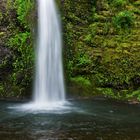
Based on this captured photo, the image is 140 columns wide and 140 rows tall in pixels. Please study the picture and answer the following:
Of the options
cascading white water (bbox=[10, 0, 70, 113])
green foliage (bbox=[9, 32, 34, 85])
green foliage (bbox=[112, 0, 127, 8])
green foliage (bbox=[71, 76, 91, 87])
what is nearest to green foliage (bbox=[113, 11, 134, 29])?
green foliage (bbox=[112, 0, 127, 8])

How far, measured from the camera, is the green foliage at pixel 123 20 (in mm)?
17047

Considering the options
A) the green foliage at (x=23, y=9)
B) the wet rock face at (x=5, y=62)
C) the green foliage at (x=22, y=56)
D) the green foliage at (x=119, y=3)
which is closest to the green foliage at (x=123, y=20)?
the green foliage at (x=119, y=3)

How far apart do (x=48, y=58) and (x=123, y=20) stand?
149 inches

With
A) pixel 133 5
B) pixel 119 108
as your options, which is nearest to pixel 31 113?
pixel 119 108

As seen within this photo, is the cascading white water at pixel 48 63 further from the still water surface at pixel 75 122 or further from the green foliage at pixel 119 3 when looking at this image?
the green foliage at pixel 119 3

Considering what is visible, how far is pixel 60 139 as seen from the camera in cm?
898

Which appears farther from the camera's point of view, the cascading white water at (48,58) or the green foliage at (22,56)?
the green foliage at (22,56)

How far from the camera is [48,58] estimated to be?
1545 cm

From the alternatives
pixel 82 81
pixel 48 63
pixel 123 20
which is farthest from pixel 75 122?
pixel 123 20

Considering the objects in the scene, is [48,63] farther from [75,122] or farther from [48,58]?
[75,122]

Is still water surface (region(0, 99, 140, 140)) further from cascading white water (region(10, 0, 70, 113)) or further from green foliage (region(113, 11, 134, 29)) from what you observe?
green foliage (region(113, 11, 134, 29))

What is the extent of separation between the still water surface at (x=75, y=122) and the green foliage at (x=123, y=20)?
4698mm

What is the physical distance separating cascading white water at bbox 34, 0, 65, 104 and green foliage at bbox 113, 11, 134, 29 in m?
2.51

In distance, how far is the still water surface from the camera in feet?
30.6
